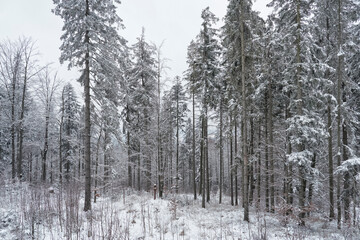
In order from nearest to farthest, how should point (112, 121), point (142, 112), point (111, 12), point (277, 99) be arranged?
point (111, 12) < point (112, 121) < point (277, 99) < point (142, 112)

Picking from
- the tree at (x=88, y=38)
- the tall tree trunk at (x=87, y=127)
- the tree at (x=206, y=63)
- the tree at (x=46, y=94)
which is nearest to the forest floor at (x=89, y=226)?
the tall tree trunk at (x=87, y=127)

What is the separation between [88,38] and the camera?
11.2 meters

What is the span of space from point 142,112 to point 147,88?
99.7 inches

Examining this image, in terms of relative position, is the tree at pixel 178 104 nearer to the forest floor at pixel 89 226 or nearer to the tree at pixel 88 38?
the tree at pixel 88 38

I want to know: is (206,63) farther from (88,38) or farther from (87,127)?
(87,127)

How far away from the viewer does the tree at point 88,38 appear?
1063 centimetres

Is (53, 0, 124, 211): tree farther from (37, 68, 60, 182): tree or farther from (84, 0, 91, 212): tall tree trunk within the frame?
(37, 68, 60, 182): tree

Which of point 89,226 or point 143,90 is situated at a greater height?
point 143,90

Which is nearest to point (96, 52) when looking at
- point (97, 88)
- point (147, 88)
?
point (97, 88)

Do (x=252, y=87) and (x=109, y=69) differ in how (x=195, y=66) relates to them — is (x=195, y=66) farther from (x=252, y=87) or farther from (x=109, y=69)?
(x=109, y=69)

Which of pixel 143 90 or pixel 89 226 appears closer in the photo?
pixel 89 226

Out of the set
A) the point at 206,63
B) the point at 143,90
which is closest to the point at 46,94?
the point at 143,90

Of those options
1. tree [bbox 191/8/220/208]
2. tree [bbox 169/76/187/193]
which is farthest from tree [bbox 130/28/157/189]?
tree [bbox 169/76/187/193]

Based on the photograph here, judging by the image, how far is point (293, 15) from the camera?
1143cm
